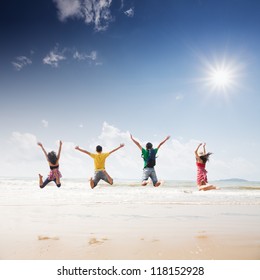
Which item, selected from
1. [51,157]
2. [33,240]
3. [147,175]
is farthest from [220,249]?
[51,157]

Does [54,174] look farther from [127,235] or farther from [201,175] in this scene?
[127,235]

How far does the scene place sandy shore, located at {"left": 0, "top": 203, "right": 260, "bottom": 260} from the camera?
159 inches

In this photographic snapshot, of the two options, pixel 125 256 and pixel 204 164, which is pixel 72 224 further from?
pixel 204 164

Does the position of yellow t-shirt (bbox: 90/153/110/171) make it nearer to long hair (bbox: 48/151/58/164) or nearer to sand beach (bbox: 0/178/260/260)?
long hair (bbox: 48/151/58/164)

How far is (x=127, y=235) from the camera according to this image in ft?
16.1

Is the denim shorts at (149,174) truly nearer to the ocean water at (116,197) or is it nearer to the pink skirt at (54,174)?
the ocean water at (116,197)

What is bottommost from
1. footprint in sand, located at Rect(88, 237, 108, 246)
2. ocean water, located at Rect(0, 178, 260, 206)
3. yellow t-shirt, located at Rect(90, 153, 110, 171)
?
footprint in sand, located at Rect(88, 237, 108, 246)

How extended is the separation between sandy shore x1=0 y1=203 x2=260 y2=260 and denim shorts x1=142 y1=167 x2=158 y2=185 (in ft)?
8.08

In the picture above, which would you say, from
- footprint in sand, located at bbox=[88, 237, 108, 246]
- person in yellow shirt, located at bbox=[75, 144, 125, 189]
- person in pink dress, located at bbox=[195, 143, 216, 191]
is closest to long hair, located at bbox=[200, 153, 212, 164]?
person in pink dress, located at bbox=[195, 143, 216, 191]

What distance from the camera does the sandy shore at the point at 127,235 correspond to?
404 cm

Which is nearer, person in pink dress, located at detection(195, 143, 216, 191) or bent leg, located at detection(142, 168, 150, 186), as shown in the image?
bent leg, located at detection(142, 168, 150, 186)

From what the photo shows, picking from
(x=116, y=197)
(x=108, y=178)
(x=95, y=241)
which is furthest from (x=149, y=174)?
(x=95, y=241)

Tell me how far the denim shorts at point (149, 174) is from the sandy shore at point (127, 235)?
246cm

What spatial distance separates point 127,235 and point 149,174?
4.83 meters
